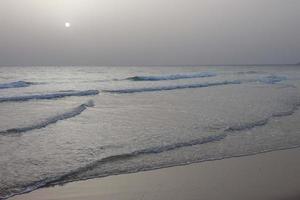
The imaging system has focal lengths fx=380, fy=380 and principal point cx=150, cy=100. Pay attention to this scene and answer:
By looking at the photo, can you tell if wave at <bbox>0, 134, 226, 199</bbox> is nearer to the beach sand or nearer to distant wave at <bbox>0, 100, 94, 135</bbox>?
the beach sand

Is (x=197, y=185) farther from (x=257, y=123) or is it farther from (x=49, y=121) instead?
(x=49, y=121)

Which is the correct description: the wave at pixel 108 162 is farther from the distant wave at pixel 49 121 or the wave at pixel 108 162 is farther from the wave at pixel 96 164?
the distant wave at pixel 49 121

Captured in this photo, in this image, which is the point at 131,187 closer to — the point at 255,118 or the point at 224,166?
the point at 224,166

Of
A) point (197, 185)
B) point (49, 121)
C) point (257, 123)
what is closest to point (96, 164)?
point (197, 185)

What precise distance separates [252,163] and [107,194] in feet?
6.31

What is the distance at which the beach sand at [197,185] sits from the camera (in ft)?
11.1

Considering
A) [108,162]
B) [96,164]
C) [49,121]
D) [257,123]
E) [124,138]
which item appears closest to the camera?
[96,164]

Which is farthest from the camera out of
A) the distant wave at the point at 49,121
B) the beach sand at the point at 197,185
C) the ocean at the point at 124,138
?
the distant wave at the point at 49,121

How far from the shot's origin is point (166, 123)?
722 cm

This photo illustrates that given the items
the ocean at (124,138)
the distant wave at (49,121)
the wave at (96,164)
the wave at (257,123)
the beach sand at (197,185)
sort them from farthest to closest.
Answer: the wave at (257,123)
the distant wave at (49,121)
the ocean at (124,138)
the wave at (96,164)
the beach sand at (197,185)

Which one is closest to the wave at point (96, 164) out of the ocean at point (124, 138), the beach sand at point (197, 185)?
the ocean at point (124, 138)

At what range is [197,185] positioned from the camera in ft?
12.1

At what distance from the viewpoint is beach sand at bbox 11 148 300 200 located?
339 centimetres

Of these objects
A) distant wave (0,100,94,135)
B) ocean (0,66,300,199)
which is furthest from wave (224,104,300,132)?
distant wave (0,100,94,135)
